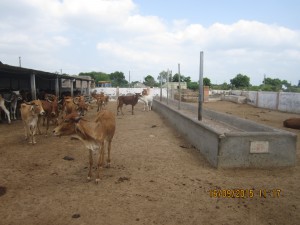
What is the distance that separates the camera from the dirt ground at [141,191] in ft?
13.2

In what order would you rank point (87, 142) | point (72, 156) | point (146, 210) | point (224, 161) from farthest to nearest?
point (72, 156), point (224, 161), point (87, 142), point (146, 210)

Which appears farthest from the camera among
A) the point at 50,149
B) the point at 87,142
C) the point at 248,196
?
the point at 50,149

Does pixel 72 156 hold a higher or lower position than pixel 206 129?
lower

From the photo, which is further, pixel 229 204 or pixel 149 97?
pixel 149 97

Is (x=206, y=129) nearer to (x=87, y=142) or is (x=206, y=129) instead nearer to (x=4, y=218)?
(x=87, y=142)

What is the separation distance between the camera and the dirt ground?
4011 millimetres

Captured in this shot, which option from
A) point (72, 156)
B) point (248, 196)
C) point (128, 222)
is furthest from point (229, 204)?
point (72, 156)

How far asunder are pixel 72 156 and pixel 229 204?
4482mm

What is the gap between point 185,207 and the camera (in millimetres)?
4316
